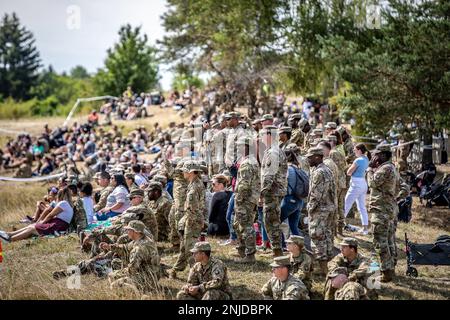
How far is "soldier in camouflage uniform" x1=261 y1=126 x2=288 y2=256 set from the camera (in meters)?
10.3

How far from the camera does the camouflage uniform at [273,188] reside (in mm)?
10258

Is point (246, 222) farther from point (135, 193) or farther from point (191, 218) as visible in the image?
point (135, 193)

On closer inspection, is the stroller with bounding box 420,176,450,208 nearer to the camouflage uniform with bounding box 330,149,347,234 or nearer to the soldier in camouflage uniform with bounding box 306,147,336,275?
the camouflage uniform with bounding box 330,149,347,234

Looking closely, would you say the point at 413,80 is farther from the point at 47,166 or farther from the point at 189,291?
the point at 47,166

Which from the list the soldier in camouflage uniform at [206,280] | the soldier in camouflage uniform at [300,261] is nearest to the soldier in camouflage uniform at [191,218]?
the soldier in camouflage uniform at [206,280]

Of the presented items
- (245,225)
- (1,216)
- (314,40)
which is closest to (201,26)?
(314,40)

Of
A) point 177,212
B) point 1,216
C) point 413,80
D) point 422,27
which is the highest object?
point 422,27

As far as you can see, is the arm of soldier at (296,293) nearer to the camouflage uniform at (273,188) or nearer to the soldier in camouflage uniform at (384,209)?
the soldier in camouflage uniform at (384,209)

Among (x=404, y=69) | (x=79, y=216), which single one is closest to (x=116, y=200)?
(x=79, y=216)

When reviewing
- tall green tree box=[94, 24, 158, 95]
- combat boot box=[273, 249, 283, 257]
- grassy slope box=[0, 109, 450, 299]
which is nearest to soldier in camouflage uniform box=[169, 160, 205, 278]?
grassy slope box=[0, 109, 450, 299]

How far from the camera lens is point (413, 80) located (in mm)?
16328

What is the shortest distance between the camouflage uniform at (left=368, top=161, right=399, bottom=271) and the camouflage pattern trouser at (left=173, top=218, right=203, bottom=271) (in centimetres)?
286

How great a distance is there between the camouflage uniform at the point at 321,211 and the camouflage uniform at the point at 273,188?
0.60 m
